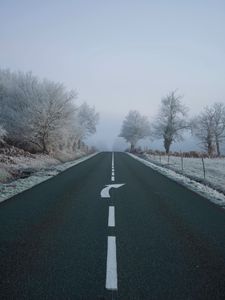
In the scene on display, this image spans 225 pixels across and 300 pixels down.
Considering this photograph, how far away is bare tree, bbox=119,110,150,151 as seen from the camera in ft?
255

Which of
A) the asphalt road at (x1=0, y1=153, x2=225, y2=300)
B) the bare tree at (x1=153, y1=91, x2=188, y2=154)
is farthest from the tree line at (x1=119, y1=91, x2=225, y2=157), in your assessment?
the asphalt road at (x1=0, y1=153, x2=225, y2=300)

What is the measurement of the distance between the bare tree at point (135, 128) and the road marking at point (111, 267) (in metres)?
73.1

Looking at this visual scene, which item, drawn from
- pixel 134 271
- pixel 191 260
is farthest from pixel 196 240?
pixel 134 271

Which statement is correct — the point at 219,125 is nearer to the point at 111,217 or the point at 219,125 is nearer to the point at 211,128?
the point at 211,128

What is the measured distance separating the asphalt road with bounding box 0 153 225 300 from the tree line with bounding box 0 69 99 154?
2338 centimetres

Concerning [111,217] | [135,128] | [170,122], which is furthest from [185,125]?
[111,217]

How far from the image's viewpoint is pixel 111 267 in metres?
3.90

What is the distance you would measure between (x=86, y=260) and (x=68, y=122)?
1161 inches

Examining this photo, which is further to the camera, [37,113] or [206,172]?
[37,113]

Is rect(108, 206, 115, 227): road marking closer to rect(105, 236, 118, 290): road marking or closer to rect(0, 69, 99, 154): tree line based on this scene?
rect(105, 236, 118, 290): road marking

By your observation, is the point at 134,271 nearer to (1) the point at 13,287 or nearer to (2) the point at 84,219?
(1) the point at 13,287

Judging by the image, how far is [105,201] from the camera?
8688 mm

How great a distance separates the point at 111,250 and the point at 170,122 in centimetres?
4783

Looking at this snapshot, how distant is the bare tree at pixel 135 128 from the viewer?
77750mm
